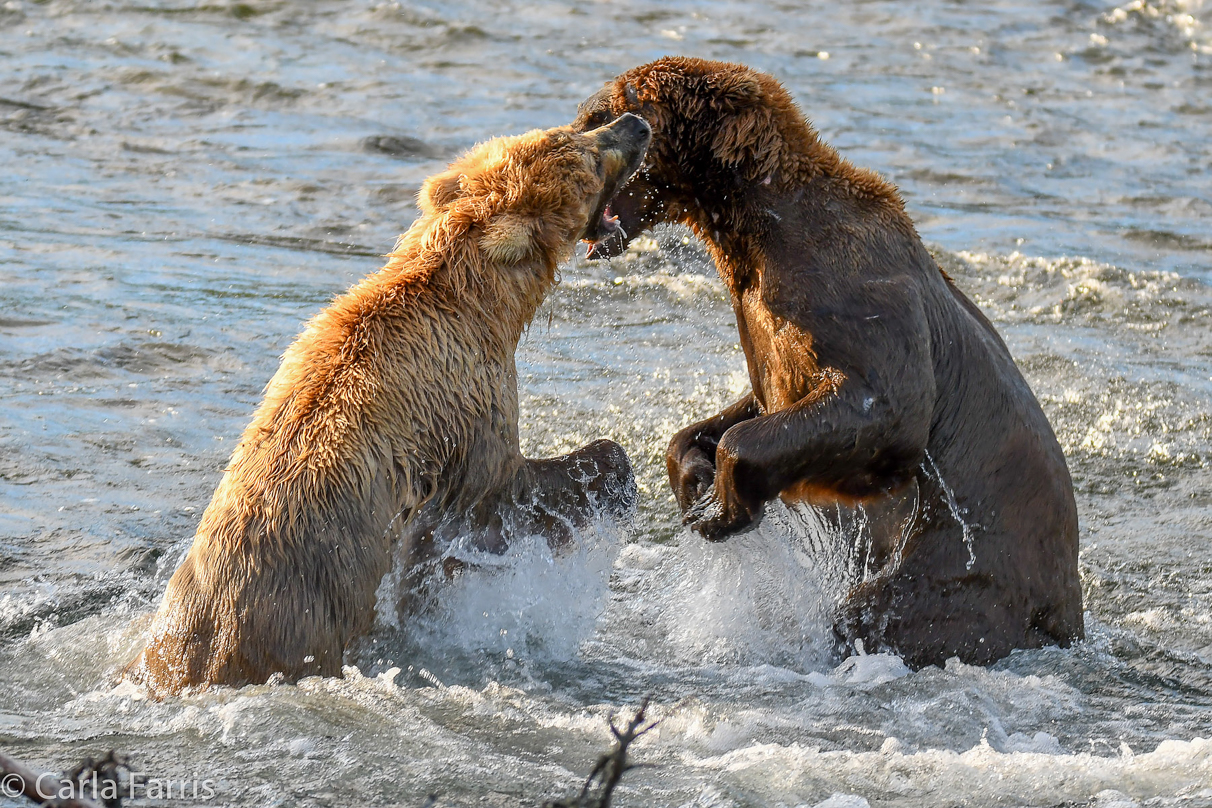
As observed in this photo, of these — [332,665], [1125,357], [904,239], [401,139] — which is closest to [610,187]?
[904,239]

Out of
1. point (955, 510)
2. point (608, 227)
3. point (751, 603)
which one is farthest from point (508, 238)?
point (955, 510)

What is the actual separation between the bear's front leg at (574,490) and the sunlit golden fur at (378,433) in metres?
0.02

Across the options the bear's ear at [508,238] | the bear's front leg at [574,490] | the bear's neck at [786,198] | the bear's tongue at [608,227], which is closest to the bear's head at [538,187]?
the bear's ear at [508,238]

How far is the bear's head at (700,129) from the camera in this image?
5449mm

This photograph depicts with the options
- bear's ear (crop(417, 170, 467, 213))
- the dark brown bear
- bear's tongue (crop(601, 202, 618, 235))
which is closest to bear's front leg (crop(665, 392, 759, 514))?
the dark brown bear

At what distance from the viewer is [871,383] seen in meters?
5.13

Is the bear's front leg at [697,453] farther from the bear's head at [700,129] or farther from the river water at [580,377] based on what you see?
the bear's head at [700,129]

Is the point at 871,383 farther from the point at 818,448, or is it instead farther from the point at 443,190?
the point at 443,190

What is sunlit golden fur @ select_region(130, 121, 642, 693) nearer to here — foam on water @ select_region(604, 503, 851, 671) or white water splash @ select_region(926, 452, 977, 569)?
foam on water @ select_region(604, 503, 851, 671)

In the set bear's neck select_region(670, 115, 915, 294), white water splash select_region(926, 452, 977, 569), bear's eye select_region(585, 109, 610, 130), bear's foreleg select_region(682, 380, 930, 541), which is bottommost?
white water splash select_region(926, 452, 977, 569)

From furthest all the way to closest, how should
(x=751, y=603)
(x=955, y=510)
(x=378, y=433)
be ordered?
(x=751, y=603) < (x=955, y=510) < (x=378, y=433)

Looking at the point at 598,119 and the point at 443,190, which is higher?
the point at 598,119

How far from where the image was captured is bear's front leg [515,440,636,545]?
545cm

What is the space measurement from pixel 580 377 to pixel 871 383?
3637 millimetres
